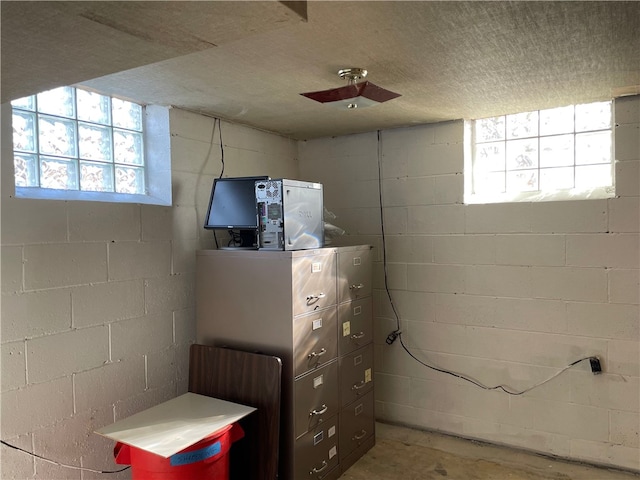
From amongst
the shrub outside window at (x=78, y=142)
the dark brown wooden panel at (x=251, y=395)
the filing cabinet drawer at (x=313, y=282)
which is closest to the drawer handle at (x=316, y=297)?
the filing cabinet drawer at (x=313, y=282)

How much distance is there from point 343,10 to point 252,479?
2.18m

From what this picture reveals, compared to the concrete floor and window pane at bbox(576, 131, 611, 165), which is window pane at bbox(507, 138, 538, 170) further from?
the concrete floor

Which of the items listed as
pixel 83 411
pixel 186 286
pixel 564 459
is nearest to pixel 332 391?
pixel 186 286

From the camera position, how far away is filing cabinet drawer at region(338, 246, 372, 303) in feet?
9.21

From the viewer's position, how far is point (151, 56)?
1485 millimetres

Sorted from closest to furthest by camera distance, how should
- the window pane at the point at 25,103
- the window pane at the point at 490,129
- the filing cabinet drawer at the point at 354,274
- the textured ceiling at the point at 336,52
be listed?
the textured ceiling at the point at 336,52 → the window pane at the point at 25,103 → the filing cabinet drawer at the point at 354,274 → the window pane at the point at 490,129

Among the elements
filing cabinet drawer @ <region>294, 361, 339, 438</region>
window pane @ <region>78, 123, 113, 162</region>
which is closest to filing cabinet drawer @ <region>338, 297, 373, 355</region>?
filing cabinet drawer @ <region>294, 361, 339, 438</region>

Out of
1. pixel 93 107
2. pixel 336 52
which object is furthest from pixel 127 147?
pixel 336 52

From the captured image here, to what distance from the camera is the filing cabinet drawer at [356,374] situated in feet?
9.18

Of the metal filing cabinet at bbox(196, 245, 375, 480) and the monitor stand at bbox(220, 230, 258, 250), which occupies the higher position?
the monitor stand at bbox(220, 230, 258, 250)

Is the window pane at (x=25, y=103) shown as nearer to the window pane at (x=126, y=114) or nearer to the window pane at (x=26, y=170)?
the window pane at (x=26, y=170)

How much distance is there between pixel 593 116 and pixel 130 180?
111 inches

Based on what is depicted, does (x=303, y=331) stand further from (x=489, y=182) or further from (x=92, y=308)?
(x=489, y=182)

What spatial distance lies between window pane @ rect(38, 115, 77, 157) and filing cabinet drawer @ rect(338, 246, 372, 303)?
1.55 meters
